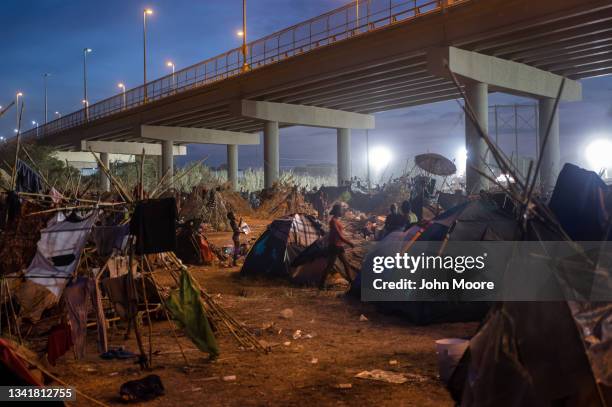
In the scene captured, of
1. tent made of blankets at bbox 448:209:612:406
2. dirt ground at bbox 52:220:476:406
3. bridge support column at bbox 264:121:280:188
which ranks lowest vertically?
dirt ground at bbox 52:220:476:406

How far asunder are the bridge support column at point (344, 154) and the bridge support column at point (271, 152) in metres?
4.73

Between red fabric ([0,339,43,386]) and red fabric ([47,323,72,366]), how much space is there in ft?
7.64

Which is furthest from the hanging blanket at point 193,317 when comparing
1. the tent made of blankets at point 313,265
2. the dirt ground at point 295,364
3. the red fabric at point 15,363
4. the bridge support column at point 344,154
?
the bridge support column at point 344,154

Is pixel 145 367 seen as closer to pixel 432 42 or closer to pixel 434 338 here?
pixel 434 338

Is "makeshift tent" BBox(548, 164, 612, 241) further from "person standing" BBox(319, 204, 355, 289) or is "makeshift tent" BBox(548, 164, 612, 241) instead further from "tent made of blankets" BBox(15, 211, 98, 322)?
"person standing" BBox(319, 204, 355, 289)

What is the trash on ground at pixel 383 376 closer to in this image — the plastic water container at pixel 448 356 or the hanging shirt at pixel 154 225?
the plastic water container at pixel 448 356

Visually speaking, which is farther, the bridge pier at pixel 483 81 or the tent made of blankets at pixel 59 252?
the bridge pier at pixel 483 81

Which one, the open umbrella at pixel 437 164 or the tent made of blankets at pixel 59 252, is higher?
the open umbrella at pixel 437 164

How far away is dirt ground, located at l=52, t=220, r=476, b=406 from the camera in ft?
17.8

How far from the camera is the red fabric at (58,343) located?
6355 millimetres

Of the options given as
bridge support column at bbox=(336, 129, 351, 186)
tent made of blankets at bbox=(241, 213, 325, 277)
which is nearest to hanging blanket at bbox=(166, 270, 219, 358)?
tent made of blankets at bbox=(241, 213, 325, 277)

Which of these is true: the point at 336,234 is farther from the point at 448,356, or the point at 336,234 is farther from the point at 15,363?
the point at 15,363

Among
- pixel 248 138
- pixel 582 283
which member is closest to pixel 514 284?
pixel 582 283

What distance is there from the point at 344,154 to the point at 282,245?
25.4 meters
